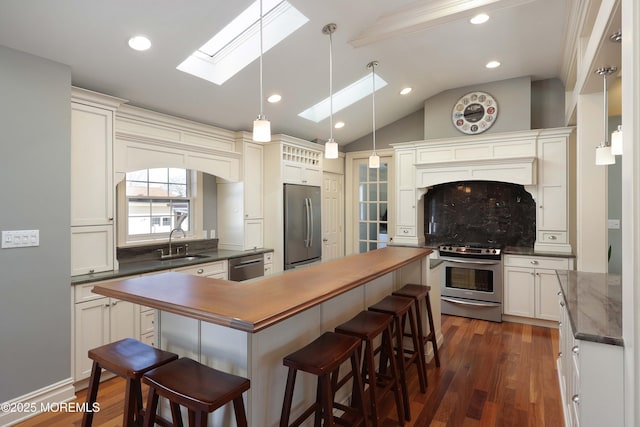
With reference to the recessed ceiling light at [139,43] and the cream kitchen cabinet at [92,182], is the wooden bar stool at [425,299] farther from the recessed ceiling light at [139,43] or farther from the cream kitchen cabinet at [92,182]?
the recessed ceiling light at [139,43]

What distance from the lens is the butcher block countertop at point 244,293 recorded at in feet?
4.48

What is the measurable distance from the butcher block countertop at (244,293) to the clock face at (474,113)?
345 centimetres

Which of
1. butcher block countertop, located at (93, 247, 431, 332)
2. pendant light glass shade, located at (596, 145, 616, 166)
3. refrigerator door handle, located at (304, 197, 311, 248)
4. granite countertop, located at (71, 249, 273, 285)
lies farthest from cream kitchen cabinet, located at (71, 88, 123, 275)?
pendant light glass shade, located at (596, 145, 616, 166)

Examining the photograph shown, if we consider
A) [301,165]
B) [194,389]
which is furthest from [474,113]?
[194,389]

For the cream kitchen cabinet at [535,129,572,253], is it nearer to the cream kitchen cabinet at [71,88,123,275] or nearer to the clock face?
the clock face

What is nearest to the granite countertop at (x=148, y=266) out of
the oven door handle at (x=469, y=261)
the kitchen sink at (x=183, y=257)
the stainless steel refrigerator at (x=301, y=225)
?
the kitchen sink at (x=183, y=257)

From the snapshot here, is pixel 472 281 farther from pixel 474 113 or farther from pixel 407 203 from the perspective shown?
pixel 474 113

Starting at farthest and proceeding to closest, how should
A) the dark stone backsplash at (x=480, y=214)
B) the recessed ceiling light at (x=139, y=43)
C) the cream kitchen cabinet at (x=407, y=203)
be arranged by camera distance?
the cream kitchen cabinet at (x=407, y=203) < the dark stone backsplash at (x=480, y=214) < the recessed ceiling light at (x=139, y=43)

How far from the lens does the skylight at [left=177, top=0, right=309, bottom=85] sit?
9.95 feet

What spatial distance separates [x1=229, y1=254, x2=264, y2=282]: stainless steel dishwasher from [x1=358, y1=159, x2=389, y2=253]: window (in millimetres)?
2383

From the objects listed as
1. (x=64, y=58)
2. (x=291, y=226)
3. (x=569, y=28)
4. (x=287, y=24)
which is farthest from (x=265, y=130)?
(x=569, y=28)

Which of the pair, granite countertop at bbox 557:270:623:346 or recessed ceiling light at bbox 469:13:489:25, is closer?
granite countertop at bbox 557:270:623:346

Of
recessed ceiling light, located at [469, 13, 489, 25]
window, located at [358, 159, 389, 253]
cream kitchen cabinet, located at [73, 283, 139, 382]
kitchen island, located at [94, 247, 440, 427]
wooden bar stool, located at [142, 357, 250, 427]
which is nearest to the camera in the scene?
wooden bar stool, located at [142, 357, 250, 427]

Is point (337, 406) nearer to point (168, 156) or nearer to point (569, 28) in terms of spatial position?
point (168, 156)
